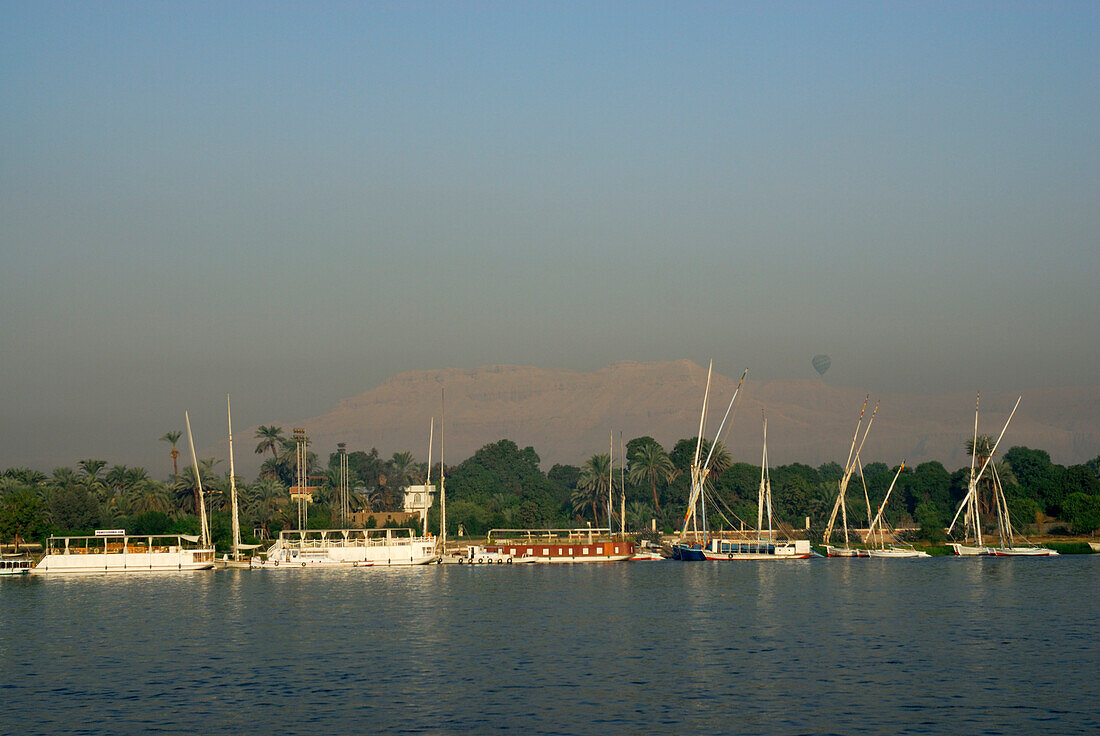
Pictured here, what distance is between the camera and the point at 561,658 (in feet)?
206

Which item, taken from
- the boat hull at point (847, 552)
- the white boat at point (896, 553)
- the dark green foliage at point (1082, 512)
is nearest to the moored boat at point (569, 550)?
the boat hull at point (847, 552)

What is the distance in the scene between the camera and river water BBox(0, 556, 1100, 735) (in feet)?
153

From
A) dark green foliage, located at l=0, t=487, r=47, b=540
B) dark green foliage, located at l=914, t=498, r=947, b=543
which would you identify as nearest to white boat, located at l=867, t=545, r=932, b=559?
dark green foliage, located at l=914, t=498, r=947, b=543

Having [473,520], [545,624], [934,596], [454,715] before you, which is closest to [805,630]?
[545,624]

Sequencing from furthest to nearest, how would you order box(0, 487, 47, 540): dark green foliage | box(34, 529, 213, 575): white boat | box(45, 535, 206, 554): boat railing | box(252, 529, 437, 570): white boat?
box(252, 529, 437, 570): white boat → box(0, 487, 47, 540): dark green foliage → box(45, 535, 206, 554): boat railing → box(34, 529, 213, 575): white boat

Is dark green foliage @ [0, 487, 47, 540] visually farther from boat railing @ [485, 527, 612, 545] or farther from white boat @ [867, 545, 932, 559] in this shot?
white boat @ [867, 545, 932, 559]

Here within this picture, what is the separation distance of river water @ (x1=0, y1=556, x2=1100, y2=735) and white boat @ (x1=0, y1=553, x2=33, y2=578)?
25205 mm

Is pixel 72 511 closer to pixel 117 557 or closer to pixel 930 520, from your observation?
pixel 117 557

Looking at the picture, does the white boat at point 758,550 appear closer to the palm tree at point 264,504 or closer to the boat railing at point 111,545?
the palm tree at point 264,504

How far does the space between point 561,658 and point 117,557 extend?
92933mm

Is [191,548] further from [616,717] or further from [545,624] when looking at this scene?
[616,717]

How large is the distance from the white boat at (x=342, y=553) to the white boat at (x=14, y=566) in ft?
85.9

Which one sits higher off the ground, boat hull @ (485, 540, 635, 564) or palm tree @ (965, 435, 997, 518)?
palm tree @ (965, 435, 997, 518)

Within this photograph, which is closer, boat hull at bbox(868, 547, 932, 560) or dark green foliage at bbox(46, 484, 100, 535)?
dark green foliage at bbox(46, 484, 100, 535)
